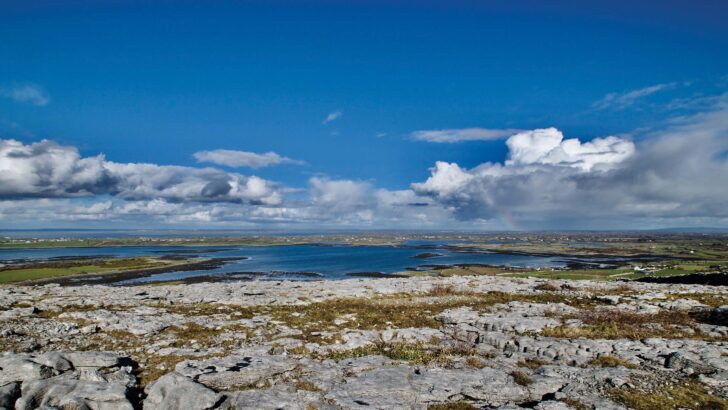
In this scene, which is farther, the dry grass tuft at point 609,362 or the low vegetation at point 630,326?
the low vegetation at point 630,326

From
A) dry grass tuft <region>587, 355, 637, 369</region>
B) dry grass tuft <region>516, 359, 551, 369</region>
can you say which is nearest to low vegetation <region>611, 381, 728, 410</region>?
dry grass tuft <region>587, 355, 637, 369</region>

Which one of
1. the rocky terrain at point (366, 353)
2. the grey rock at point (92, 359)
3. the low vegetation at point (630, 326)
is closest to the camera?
the rocky terrain at point (366, 353)

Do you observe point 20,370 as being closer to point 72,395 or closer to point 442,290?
point 72,395

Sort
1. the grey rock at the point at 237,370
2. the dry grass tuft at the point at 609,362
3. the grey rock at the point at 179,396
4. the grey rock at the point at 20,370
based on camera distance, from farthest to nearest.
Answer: the dry grass tuft at the point at 609,362, the grey rock at the point at 237,370, the grey rock at the point at 20,370, the grey rock at the point at 179,396

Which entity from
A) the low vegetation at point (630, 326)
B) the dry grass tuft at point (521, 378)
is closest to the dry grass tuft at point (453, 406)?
the dry grass tuft at point (521, 378)

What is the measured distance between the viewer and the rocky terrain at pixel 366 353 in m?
13.0

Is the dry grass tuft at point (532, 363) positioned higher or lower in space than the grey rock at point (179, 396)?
lower

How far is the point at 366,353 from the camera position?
18.7 metres

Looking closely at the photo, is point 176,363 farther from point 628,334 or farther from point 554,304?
point 554,304

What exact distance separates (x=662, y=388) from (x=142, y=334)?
Answer: 24.8m

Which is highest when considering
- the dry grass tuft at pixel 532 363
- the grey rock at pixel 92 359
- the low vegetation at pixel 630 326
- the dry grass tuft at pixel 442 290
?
the grey rock at pixel 92 359

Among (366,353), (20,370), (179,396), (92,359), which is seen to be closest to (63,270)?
(92,359)

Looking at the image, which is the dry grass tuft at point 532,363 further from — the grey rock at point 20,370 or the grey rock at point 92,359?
the grey rock at point 20,370

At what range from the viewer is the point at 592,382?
46.9ft
